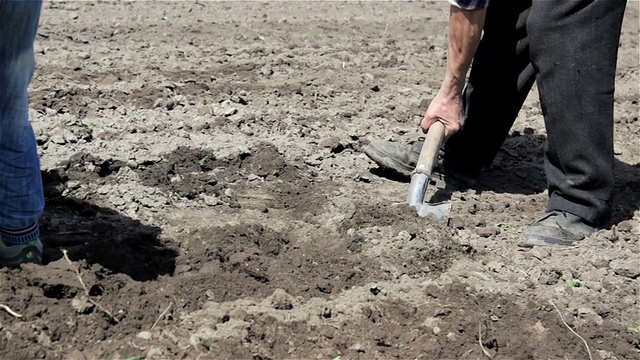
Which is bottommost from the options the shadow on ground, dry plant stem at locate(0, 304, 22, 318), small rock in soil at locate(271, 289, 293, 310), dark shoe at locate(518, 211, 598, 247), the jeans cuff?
dark shoe at locate(518, 211, 598, 247)

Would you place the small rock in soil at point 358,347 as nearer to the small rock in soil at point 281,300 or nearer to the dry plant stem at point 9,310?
the small rock in soil at point 281,300

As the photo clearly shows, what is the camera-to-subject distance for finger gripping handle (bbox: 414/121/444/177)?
403 centimetres

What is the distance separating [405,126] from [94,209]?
204 centimetres

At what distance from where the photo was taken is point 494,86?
14.2ft

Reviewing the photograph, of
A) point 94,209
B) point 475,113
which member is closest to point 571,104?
point 475,113

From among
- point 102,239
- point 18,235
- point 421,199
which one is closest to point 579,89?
point 421,199

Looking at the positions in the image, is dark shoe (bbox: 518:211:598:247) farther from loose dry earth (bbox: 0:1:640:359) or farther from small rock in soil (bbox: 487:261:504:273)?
small rock in soil (bbox: 487:261:504:273)

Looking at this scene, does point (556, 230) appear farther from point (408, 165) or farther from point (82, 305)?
point (82, 305)

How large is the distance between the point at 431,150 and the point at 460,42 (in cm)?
51

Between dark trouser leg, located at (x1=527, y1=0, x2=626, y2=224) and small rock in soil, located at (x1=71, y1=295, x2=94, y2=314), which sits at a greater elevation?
dark trouser leg, located at (x1=527, y1=0, x2=626, y2=224)

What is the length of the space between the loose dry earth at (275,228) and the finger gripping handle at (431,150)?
9.9 inches

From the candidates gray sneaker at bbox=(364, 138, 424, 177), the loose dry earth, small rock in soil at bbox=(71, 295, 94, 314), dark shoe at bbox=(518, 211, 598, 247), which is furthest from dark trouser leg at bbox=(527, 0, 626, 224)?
small rock in soil at bbox=(71, 295, 94, 314)

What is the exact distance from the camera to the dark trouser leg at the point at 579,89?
12.3 ft

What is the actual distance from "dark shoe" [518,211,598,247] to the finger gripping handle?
20.5 inches
